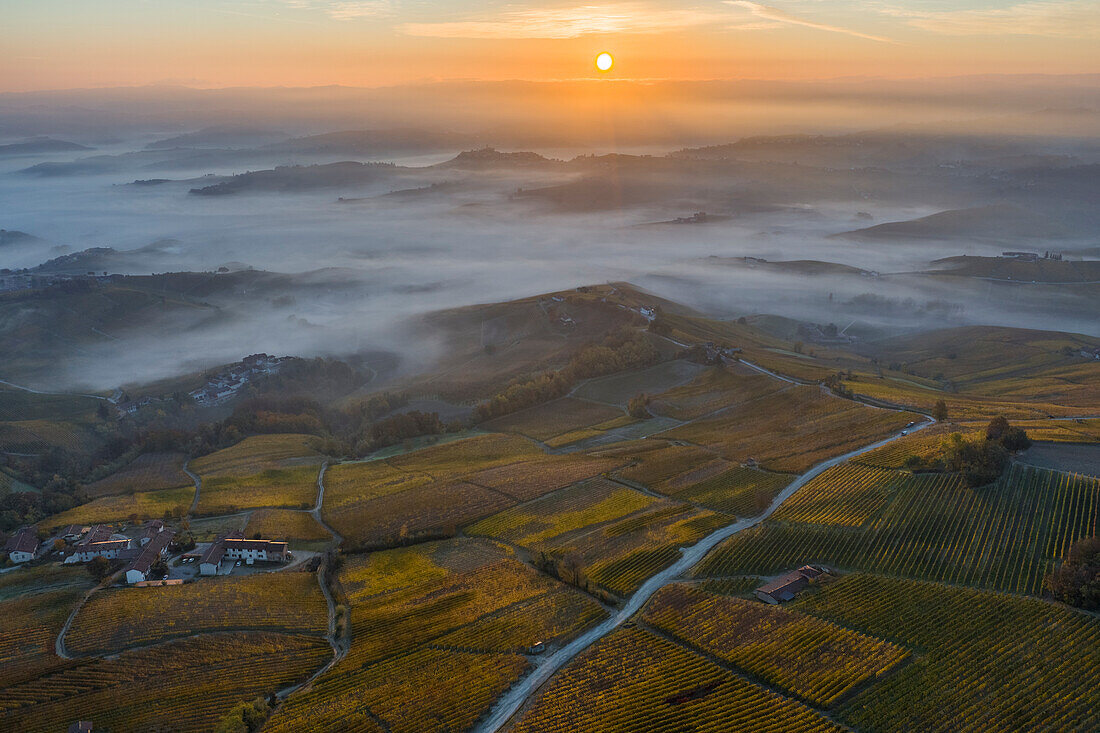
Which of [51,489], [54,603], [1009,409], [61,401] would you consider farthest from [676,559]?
[61,401]

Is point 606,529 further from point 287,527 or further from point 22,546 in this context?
point 22,546

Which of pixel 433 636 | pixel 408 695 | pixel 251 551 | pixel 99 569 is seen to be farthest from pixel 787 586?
pixel 99 569

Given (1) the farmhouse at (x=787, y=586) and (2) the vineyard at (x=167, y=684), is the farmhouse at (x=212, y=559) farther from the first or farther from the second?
(1) the farmhouse at (x=787, y=586)

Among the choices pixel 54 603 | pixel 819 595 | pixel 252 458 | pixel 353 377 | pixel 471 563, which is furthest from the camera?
pixel 353 377

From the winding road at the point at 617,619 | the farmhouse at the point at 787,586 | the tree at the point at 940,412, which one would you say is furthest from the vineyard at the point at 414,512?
the tree at the point at 940,412

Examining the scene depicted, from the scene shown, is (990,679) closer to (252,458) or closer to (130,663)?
(130,663)

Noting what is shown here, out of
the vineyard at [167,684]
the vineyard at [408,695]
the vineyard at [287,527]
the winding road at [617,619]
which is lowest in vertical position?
the vineyard at [287,527]

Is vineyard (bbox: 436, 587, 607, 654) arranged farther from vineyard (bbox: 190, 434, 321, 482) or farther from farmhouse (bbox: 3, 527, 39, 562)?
vineyard (bbox: 190, 434, 321, 482)
